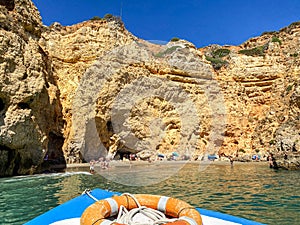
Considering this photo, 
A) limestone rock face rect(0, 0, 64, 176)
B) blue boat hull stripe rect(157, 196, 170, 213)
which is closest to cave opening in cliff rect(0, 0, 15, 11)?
limestone rock face rect(0, 0, 64, 176)

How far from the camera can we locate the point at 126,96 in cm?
2339

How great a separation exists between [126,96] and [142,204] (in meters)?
19.8

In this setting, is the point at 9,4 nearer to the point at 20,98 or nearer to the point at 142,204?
the point at 20,98

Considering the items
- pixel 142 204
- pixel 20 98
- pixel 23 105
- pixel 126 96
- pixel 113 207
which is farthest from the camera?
pixel 126 96

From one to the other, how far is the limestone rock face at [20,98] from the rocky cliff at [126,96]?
2.1 inches

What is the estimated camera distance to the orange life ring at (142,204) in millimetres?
3015

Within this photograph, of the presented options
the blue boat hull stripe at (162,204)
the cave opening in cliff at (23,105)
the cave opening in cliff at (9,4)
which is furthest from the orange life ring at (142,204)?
the cave opening in cliff at (9,4)

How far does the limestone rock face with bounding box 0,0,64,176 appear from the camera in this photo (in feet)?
41.9

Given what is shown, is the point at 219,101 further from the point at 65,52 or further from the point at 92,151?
the point at 65,52

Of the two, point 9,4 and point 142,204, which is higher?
point 9,4

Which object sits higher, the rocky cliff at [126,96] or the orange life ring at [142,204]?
the rocky cliff at [126,96]

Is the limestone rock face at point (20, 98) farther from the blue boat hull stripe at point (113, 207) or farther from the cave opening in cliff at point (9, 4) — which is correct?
the blue boat hull stripe at point (113, 207)

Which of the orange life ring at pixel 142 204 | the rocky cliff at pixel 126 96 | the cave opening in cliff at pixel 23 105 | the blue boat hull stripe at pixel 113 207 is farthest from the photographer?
the rocky cliff at pixel 126 96

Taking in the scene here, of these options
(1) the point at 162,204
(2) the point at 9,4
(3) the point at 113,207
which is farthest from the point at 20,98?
(1) the point at 162,204
